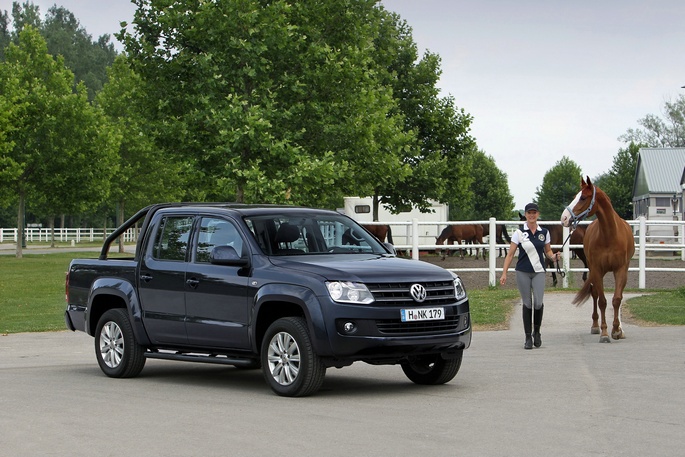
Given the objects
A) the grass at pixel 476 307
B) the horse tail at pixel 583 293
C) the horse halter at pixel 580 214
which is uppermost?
the horse halter at pixel 580 214

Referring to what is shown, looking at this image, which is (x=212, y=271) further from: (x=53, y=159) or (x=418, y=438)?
(x=53, y=159)

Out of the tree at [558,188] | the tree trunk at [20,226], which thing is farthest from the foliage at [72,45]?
the tree trunk at [20,226]

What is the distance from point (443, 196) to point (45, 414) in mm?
50627

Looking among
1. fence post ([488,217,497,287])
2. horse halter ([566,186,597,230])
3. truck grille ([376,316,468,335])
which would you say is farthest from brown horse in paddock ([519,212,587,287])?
truck grille ([376,316,468,335])

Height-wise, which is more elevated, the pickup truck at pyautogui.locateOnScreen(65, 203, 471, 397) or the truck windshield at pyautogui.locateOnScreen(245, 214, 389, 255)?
the truck windshield at pyautogui.locateOnScreen(245, 214, 389, 255)

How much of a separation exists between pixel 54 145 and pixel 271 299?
49.6 m

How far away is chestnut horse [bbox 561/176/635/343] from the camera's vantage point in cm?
1656

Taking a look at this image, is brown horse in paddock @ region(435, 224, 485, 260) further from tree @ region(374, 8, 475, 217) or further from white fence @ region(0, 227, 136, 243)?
white fence @ region(0, 227, 136, 243)

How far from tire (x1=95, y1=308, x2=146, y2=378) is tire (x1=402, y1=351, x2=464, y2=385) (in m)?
2.99

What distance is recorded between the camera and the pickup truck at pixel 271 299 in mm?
10977

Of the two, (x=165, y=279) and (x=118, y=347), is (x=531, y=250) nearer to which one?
(x=165, y=279)

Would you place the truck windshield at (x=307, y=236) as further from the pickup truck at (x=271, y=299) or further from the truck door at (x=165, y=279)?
the truck door at (x=165, y=279)

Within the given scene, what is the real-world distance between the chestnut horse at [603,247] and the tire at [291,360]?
643cm

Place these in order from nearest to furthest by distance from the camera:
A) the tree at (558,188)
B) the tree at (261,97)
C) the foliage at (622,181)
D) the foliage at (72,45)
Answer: the tree at (261,97) → the foliage at (622,181) → the tree at (558,188) → the foliage at (72,45)
